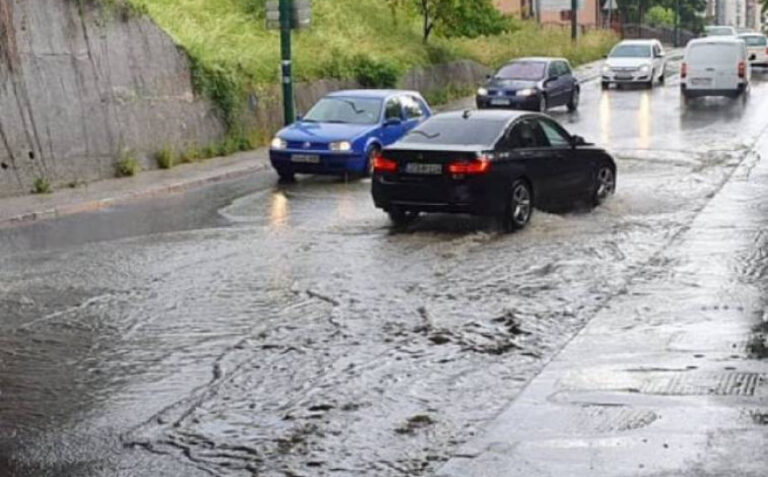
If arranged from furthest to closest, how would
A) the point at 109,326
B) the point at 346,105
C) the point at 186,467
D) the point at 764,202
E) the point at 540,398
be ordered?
the point at 346,105 < the point at 764,202 < the point at 109,326 < the point at 540,398 < the point at 186,467

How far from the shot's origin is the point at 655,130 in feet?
104

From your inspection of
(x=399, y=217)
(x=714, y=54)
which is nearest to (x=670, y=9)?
(x=714, y=54)

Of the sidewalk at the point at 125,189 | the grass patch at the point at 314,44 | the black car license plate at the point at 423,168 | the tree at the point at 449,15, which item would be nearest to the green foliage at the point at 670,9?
the grass patch at the point at 314,44

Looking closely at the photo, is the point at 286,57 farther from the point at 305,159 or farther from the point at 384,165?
the point at 384,165

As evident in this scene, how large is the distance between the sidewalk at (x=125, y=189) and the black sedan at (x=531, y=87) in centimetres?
1317

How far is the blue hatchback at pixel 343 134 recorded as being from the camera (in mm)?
22594

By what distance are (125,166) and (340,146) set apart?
3946mm

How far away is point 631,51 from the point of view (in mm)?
50062

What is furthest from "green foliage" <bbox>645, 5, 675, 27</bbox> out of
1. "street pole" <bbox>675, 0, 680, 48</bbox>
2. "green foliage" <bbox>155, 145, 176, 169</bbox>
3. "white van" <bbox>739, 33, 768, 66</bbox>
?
"green foliage" <bbox>155, 145, 176, 169</bbox>

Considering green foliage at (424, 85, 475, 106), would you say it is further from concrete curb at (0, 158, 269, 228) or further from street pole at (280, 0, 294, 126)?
concrete curb at (0, 158, 269, 228)

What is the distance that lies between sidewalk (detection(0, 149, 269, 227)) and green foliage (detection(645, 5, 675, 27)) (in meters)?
72.8

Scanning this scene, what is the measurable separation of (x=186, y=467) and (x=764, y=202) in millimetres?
13348

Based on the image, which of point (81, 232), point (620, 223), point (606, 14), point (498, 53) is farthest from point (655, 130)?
point (606, 14)

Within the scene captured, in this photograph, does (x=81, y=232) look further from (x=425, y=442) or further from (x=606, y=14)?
(x=606, y=14)
